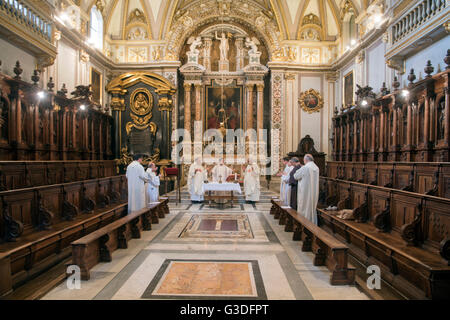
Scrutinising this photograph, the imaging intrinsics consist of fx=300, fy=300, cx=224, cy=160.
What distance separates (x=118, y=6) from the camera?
16234mm

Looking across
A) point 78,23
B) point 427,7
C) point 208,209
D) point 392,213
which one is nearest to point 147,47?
point 78,23

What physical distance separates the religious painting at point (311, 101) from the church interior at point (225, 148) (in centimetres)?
8

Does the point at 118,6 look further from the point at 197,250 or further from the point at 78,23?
the point at 197,250

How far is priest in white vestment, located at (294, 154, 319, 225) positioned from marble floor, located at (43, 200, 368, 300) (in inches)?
29.5

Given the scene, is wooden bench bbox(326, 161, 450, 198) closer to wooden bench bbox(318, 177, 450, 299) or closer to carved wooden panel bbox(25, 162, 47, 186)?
wooden bench bbox(318, 177, 450, 299)

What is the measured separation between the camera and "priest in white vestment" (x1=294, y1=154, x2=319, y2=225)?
6.49 metres

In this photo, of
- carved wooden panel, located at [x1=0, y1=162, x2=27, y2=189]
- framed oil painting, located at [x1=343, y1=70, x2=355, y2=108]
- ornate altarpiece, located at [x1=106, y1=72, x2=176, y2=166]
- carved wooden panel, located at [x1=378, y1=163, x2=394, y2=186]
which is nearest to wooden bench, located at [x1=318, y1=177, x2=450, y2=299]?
carved wooden panel, located at [x1=378, y1=163, x2=394, y2=186]

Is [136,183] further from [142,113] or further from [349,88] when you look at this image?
[349,88]

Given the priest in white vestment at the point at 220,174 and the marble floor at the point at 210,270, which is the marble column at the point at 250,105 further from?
the marble floor at the point at 210,270

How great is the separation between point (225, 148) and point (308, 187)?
10701mm

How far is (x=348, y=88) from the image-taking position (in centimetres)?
1528

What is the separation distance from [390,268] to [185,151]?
1351 centimetres

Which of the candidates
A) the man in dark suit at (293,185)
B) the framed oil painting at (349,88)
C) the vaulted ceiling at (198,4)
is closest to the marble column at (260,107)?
the vaulted ceiling at (198,4)

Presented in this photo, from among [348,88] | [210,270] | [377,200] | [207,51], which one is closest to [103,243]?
[210,270]
